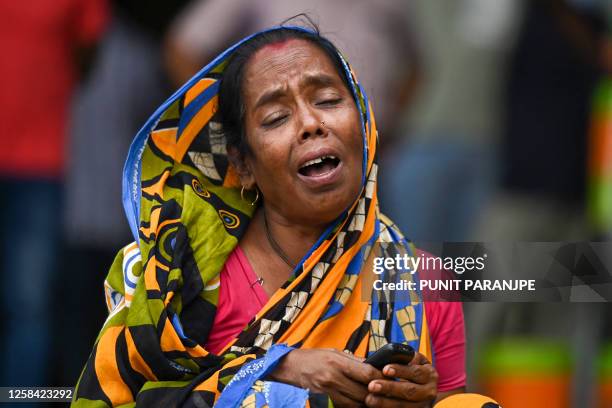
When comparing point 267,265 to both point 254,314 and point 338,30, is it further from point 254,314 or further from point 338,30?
point 338,30

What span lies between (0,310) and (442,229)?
253cm

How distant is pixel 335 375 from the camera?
3.83 meters

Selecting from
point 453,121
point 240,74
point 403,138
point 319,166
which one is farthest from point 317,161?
point 453,121

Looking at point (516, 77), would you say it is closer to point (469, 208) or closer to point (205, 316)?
point (469, 208)

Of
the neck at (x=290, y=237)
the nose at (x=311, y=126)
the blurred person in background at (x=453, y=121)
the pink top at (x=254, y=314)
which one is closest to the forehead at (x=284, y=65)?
the nose at (x=311, y=126)

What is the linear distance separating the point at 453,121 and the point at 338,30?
5.48ft

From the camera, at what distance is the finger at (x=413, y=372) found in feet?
12.4

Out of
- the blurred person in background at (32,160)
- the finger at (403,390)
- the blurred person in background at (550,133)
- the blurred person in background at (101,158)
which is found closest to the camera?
the finger at (403,390)

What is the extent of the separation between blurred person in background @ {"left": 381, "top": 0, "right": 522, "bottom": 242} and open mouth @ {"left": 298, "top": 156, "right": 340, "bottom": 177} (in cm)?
338

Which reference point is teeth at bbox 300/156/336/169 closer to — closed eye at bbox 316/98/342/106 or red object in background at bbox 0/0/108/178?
closed eye at bbox 316/98/342/106

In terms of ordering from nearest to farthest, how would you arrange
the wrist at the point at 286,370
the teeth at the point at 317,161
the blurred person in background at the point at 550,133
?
the wrist at the point at 286,370 < the teeth at the point at 317,161 < the blurred person in background at the point at 550,133

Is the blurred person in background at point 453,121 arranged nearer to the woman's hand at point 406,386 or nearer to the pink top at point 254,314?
the pink top at point 254,314

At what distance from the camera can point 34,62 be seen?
21.3ft

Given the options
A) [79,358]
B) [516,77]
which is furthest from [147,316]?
[516,77]
